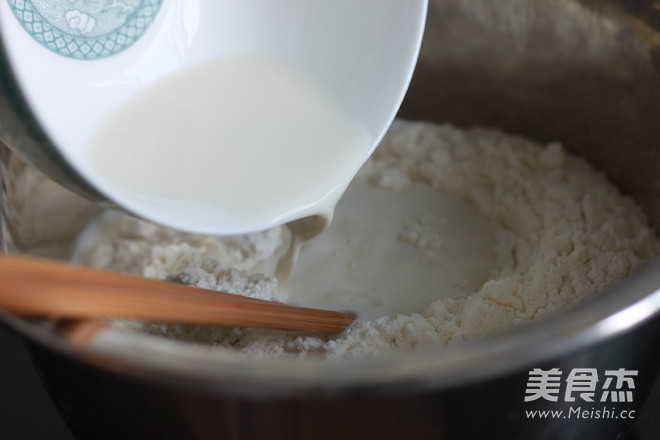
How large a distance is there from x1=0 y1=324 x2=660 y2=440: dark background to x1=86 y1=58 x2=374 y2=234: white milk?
0.30 m

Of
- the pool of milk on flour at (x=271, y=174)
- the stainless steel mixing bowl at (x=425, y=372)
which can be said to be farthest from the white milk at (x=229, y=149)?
the stainless steel mixing bowl at (x=425, y=372)

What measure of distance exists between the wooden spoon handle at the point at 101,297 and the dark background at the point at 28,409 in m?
0.40

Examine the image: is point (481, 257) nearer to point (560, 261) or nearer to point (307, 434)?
point (560, 261)

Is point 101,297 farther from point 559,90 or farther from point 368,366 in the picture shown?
point 559,90

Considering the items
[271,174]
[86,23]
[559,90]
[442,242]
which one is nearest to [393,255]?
[442,242]

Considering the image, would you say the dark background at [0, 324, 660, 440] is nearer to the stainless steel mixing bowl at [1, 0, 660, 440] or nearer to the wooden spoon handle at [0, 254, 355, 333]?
the stainless steel mixing bowl at [1, 0, 660, 440]

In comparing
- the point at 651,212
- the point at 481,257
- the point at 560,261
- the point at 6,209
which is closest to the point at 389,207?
the point at 481,257

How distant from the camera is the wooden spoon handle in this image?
0.57m

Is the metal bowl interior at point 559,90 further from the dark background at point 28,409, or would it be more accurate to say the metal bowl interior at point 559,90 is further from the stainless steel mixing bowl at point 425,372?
the dark background at point 28,409

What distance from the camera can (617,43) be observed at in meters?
1.17

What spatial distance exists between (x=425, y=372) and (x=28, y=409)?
689 mm

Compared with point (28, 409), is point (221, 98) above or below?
above

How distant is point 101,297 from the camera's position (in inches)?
23.8

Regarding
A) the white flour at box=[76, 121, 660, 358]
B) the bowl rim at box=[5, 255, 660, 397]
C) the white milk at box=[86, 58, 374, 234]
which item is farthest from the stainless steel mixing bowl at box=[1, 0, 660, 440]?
the white milk at box=[86, 58, 374, 234]
